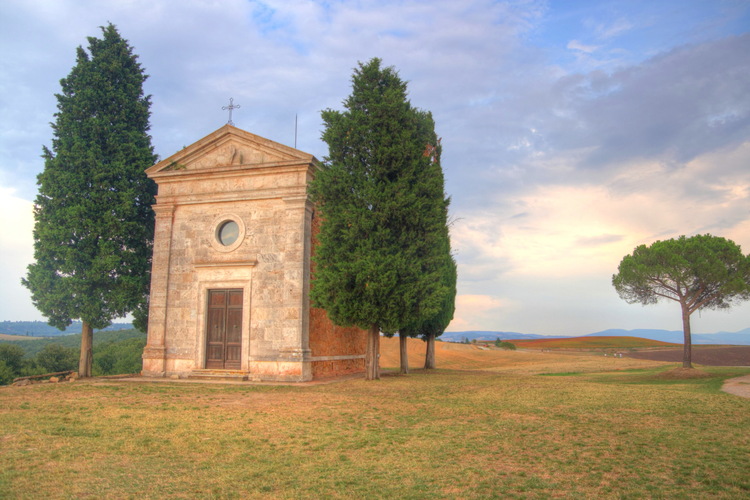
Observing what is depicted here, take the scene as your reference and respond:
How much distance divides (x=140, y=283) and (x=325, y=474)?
16.5 m

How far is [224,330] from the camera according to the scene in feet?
60.0

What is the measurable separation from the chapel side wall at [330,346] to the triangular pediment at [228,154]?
8.44ft

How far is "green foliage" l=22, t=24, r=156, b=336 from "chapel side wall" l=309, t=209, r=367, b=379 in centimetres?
743

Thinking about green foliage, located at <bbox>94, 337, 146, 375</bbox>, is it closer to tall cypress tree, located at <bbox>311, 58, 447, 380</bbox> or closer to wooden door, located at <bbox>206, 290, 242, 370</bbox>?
wooden door, located at <bbox>206, 290, 242, 370</bbox>

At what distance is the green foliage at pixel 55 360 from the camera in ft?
89.1

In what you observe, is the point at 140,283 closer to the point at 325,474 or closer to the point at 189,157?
the point at 189,157

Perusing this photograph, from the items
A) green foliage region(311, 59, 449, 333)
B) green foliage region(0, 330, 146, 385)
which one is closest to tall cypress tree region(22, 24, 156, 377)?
green foliage region(0, 330, 146, 385)

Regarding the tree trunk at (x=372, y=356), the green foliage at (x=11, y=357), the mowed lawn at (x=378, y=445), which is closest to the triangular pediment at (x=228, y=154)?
the tree trunk at (x=372, y=356)

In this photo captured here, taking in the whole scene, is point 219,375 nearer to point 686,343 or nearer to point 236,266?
point 236,266

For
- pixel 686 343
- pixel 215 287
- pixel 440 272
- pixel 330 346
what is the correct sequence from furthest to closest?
pixel 686 343
pixel 330 346
pixel 215 287
pixel 440 272

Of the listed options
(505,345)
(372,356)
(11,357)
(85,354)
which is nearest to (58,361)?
(11,357)

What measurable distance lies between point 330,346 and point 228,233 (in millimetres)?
5690

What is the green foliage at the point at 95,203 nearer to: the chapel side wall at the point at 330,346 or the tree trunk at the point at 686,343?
the chapel side wall at the point at 330,346

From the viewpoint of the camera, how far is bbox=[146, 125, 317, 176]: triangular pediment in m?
18.3
